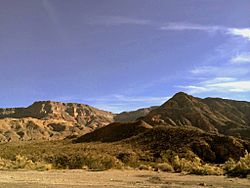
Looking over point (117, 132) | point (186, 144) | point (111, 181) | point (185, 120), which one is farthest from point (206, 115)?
point (111, 181)

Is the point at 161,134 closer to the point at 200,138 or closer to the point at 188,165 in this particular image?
the point at 200,138

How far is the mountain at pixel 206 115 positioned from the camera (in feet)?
303

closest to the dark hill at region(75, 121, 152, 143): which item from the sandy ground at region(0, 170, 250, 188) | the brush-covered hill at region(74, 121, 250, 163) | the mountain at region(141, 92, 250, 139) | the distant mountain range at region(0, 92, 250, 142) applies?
the distant mountain range at region(0, 92, 250, 142)

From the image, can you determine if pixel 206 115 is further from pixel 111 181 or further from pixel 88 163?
pixel 111 181

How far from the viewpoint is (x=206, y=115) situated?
347 ft

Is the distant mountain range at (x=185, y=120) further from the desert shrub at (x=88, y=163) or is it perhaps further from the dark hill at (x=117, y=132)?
the desert shrub at (x=88, y=163)

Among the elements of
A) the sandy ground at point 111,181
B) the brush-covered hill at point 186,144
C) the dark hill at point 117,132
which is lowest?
the sandy ground at point 111,181

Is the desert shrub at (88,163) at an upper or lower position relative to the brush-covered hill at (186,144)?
lower

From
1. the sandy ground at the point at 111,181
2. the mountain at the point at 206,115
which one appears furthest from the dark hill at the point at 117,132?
the sandy ground at the point at 111,181

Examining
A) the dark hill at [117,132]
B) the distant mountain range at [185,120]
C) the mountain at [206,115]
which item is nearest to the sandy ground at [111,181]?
the dark hill at [117,132]

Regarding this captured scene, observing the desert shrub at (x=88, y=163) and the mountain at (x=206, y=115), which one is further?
the mountain at (x=206, y=115)

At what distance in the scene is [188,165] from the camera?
30.5 meters

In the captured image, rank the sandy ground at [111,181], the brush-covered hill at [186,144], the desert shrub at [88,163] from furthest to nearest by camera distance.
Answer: the brush-covered hill at [186,144], the desert shrub at [88,163], the sandy ground at [111,181]

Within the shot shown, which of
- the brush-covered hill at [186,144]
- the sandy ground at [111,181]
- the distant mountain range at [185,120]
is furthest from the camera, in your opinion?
the distant mountain range at [185,120]
